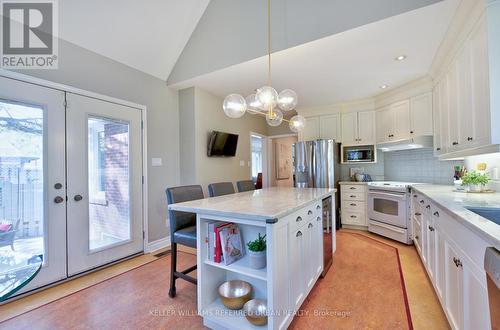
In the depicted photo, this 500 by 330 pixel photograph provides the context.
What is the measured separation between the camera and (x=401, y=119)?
11.8ft

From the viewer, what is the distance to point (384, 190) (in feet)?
11.4

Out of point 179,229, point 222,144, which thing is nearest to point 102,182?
point 179,229

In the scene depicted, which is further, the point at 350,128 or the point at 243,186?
the point at 350,128

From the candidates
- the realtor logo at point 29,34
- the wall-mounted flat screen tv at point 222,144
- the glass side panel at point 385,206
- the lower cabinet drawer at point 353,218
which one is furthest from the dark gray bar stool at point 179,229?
the lower cabinet drawer at point 353,218

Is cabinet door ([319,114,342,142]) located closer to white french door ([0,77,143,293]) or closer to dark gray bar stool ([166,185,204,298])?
dark gray bar stool ([166,185,204,298])

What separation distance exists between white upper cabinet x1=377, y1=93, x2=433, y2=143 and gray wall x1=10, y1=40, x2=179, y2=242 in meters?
3.54

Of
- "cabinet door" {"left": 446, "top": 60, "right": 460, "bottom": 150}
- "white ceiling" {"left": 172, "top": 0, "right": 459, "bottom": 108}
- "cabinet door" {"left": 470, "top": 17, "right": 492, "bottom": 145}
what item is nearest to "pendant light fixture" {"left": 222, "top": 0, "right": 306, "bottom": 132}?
"white ceiling" {"left": 172, "top": 0, "right": 459, "bottom": 108}

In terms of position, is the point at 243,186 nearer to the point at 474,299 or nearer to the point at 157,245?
the point at 157,245

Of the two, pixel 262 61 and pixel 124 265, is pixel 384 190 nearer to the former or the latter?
pixel 262 61

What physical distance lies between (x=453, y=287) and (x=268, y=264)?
47.0 inches

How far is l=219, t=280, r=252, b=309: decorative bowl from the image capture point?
1610mm

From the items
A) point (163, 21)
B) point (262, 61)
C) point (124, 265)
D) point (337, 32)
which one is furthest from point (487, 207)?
point (163, 21)

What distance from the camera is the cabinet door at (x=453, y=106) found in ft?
7.46

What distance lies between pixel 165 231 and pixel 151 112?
1.82 metres
